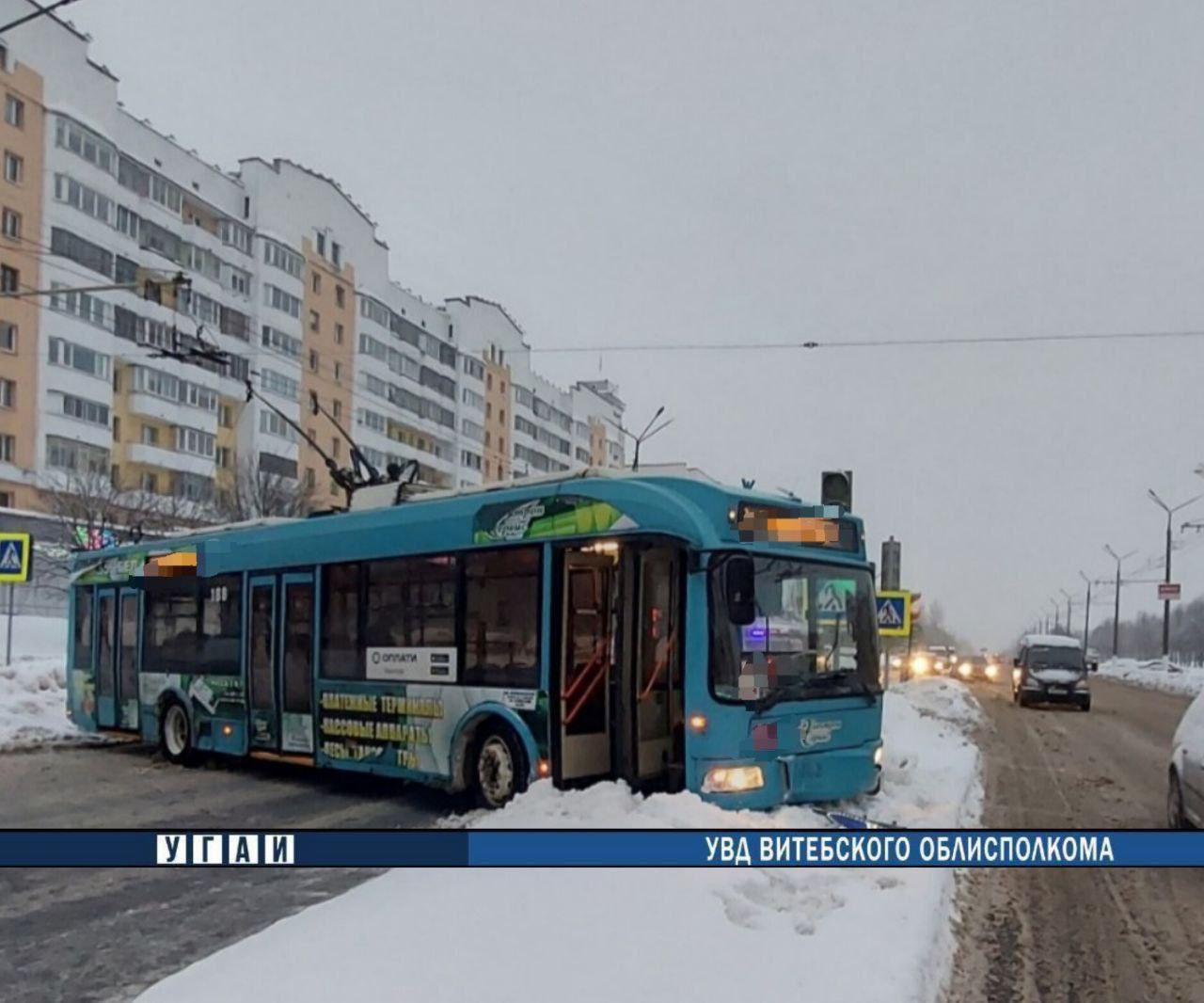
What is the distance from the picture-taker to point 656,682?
615 centimetres

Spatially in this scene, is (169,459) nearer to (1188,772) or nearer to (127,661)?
(127,661)

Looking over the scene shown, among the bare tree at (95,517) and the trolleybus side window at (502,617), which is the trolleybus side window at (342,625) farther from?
the bare tree at (95,517)

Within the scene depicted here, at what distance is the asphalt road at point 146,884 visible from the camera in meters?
4.61

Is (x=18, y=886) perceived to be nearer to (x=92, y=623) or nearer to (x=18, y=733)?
(x=92, y=623)

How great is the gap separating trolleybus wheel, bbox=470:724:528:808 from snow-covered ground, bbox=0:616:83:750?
9.13ft

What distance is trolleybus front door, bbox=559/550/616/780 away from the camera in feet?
20.7

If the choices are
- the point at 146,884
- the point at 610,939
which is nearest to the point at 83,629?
the point at 146,884

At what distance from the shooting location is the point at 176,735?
252 inches

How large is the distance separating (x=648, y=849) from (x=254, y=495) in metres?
2.44

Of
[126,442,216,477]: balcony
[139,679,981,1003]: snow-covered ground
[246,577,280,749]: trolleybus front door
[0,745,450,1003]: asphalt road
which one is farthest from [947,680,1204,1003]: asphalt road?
[246,577,280,749]: trolleybus front door

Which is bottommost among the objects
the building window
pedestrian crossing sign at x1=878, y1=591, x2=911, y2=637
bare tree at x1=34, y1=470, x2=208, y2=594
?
pedestrian crossing sign at x1=878, y1=591, x2=911, y2=637

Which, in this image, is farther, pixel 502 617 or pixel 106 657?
pixel 106 657

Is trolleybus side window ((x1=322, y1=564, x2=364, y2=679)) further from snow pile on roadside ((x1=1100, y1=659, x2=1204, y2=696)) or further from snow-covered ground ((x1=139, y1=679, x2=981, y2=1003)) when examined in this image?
snow pile on roadside ((x1=1100, y1=659, x2=1204, y2=696))

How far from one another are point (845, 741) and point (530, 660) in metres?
1.83
